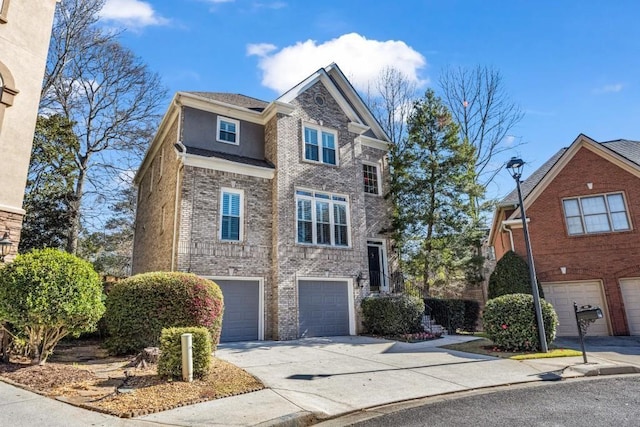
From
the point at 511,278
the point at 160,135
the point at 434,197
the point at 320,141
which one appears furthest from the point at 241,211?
the point at 511,278

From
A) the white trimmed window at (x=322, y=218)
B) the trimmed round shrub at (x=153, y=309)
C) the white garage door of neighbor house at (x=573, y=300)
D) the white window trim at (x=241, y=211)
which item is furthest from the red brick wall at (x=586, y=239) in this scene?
the trimmed round shrub at (x=153, y=309)

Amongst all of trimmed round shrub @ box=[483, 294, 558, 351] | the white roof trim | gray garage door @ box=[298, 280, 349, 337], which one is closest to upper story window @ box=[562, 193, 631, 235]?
the white roof trim

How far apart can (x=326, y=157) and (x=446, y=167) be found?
5.74 metres

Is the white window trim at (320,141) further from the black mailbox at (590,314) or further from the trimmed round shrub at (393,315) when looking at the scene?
the black mailbox at (590,314)

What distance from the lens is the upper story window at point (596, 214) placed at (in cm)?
1509

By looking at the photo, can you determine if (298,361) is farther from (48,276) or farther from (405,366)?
(48,276)

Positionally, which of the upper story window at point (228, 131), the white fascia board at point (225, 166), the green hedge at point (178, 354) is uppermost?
the upper story window at point (228, 131)

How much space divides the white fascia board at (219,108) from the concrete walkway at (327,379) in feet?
28.1

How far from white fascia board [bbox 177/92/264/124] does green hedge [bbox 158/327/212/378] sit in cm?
979

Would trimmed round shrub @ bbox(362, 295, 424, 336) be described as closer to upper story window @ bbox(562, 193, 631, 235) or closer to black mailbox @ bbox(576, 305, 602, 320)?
black mailbox @ bbox(576, 305, 602, 320)

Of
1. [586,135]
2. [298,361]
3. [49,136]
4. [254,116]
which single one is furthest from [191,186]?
[586,135]

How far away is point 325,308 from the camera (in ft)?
45.8

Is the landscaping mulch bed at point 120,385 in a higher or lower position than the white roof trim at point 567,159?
lower

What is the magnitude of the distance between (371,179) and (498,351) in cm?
961
